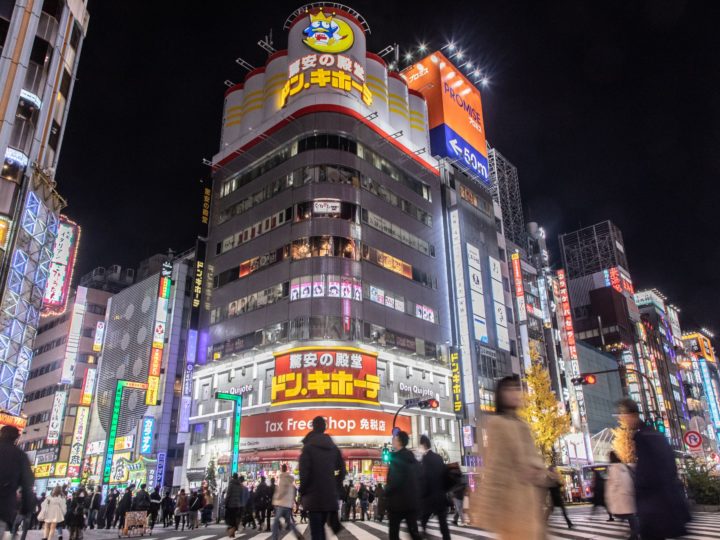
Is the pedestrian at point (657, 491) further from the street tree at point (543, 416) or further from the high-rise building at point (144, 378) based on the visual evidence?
the high-rise building at point (144, 378)

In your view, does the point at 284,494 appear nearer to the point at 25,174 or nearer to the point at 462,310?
the point at 25,174

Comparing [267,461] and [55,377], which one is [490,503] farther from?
[55,377]

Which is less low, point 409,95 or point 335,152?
point 409,95

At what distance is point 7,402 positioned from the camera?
81.9ft

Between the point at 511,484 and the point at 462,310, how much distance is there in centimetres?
3483

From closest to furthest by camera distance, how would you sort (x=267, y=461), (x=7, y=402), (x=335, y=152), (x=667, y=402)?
1. (x=7, y=402)
2. (x=267, y=461)
3. (x=335, y=152)
4. (x=667, y=402)

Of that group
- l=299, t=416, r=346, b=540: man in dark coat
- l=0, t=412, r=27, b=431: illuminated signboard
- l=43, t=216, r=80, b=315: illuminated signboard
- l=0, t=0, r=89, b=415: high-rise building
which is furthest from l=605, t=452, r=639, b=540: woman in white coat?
l=43, t=216, r=80, b=315: illuminated signboard

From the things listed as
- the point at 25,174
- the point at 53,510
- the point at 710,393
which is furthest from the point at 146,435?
the point at 710,393

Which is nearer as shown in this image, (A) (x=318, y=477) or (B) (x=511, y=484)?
(B) (x=511, y=484)

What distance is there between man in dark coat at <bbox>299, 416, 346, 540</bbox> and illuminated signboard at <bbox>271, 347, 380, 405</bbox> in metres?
23.0

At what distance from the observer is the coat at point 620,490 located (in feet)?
24.6

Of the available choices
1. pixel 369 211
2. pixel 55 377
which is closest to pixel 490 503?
pixel 369 211

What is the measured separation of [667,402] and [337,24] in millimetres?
69236

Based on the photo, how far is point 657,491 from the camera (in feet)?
14.1
